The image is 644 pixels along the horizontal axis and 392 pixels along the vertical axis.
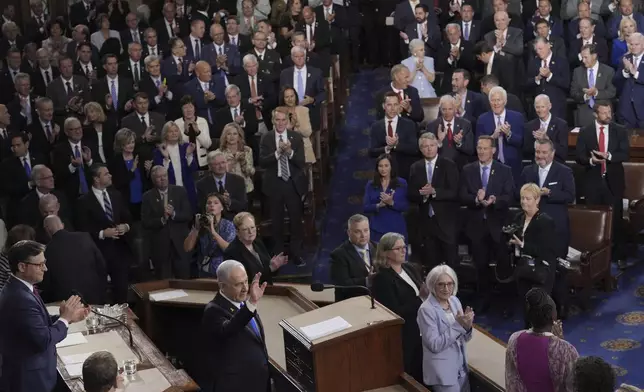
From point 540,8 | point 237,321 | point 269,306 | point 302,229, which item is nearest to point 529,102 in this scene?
point 540,8

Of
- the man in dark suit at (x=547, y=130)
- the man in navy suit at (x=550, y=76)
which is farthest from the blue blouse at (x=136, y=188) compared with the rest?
the man in navy suit at (x=550, y=76)

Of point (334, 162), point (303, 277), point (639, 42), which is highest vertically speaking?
point (639, 42)

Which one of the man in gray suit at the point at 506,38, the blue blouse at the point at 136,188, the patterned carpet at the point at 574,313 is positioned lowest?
the patterned carpet at the point at 574,313

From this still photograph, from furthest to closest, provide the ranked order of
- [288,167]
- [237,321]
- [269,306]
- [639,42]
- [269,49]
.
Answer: [269,49] < [639,42] < [288,167] < [269,306] < [237,321]

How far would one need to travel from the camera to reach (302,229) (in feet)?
33.2

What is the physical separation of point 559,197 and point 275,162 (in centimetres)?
244

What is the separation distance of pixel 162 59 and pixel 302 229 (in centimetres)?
307

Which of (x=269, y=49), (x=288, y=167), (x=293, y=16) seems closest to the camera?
(x=288, y=167)

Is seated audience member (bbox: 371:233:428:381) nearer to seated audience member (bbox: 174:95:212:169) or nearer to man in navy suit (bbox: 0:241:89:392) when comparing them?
man in navy suit (bbox: 0:241:89:392)

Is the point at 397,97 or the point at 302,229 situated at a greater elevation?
the point at 397,97

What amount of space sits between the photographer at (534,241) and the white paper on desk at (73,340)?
319cm

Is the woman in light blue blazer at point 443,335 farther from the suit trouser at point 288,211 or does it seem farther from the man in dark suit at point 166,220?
the suit trouser at point 288,211

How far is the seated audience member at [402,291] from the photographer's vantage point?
646cm

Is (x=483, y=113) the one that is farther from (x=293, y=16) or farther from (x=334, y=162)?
(x=293, y=16)
